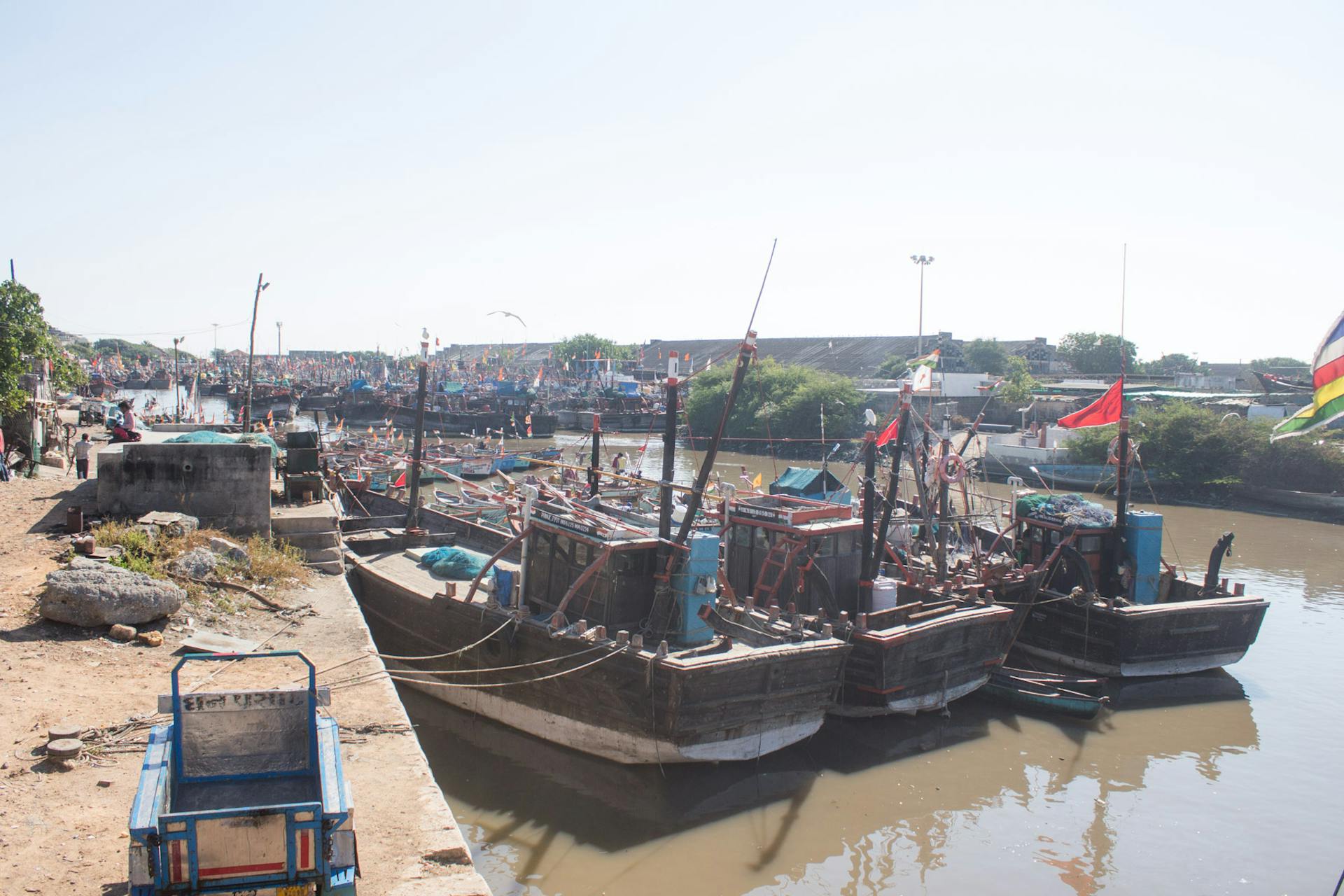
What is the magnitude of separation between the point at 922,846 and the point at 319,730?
7.42 metres

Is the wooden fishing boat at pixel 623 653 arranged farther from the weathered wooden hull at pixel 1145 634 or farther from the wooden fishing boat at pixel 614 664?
the weathered wooden hull at pixel 1145 634

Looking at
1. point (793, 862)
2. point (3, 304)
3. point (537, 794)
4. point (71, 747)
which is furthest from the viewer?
point (3, 304)

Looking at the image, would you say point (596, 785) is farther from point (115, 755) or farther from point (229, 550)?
point (229, 550)

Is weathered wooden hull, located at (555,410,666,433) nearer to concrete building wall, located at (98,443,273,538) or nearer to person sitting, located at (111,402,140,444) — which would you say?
person sitting, located at (111,402,140,444)

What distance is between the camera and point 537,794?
449 inches

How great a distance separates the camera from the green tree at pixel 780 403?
56469 mm

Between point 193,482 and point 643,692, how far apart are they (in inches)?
334

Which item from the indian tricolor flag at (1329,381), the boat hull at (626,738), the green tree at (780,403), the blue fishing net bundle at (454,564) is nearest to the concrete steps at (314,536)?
the blue fishing net bundle at (454,564)

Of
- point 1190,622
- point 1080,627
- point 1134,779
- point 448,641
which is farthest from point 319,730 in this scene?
point 1190,622

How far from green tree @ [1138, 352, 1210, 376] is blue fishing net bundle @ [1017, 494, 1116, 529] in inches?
3216

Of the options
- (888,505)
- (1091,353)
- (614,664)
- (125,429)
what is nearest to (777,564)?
(888,505)

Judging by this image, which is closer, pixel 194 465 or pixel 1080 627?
pixel 194 465

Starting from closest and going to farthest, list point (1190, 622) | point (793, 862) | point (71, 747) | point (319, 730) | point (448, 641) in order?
point (319, 730) < point (71, 747) < point (793, 862) < point (448, 641) < point (1190, 622)

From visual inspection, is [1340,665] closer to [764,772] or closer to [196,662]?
[764,772]
